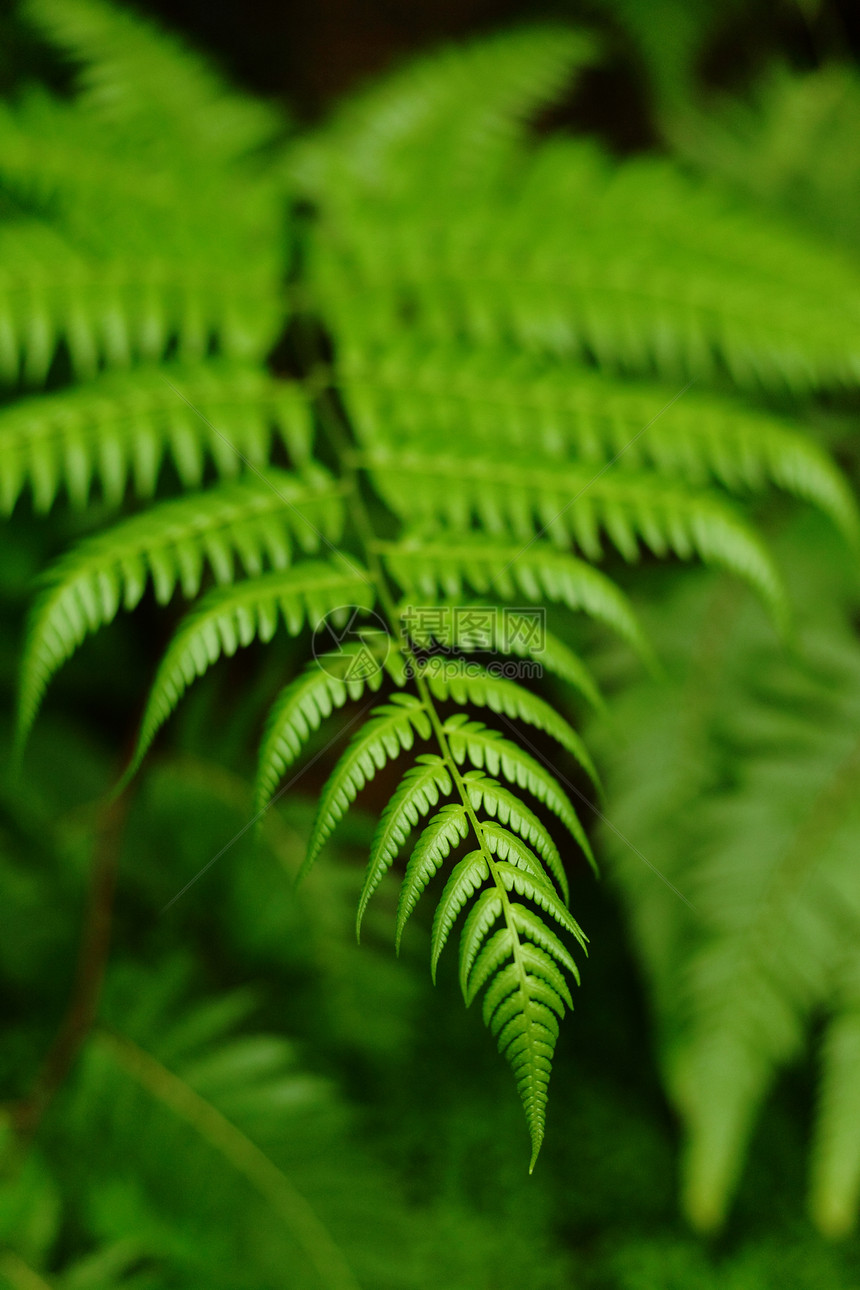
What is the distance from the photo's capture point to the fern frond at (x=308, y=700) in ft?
2.33

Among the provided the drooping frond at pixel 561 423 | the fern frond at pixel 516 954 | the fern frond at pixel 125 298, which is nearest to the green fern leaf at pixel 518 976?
the fern frond at pixel 516 954

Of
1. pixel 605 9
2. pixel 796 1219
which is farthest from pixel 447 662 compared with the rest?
pixel 605 9

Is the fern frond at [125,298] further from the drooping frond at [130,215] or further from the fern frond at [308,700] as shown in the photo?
the fern frond at [308,700]

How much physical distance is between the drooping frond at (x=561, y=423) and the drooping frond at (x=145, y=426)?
5.0 inches

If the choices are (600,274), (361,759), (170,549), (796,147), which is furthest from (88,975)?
(796,147)

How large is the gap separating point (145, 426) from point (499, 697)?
593 millimetres

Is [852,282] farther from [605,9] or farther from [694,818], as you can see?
[605,9]

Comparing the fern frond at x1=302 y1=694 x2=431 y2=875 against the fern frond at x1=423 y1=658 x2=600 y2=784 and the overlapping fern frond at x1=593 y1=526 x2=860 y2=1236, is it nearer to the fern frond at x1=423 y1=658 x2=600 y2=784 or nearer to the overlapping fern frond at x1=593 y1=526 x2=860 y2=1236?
the fern frond at x1=423 y1=658 x2=600 y2=784

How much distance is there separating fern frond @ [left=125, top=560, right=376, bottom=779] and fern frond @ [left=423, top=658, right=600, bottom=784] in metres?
0.15

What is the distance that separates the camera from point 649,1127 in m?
1.44

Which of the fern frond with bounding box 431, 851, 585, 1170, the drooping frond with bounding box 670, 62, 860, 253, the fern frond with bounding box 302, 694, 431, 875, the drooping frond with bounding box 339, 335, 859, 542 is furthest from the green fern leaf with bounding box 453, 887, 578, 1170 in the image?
the drooping frond with bounding box 670, 62, 860, 253

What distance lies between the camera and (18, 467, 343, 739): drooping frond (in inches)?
31.9

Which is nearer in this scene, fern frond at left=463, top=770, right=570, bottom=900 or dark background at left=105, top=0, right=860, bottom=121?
fern frond at left=463, top=770, right=570, bottom=900

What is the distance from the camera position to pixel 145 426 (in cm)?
104
